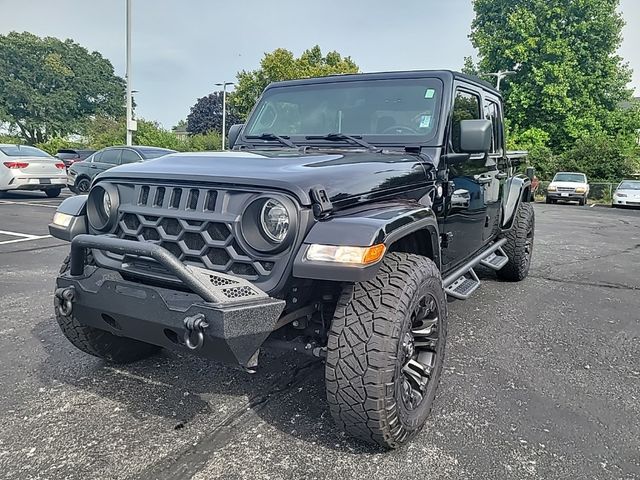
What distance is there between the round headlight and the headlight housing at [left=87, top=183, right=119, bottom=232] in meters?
0.86

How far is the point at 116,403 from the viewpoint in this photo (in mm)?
2809

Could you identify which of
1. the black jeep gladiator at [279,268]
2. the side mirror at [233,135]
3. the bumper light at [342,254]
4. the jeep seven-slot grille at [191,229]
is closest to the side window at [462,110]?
the black jeep gladiator at [279,268]

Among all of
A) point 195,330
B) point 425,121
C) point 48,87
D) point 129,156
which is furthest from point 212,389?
point 48,87

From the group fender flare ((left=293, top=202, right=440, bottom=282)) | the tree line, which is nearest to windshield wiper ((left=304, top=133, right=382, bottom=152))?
fender flare ((left=293, top=202, right=440, bottom=282))

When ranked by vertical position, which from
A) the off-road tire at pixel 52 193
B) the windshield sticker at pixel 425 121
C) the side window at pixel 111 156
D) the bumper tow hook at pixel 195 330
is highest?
the windshield sticker at pixel 425 121

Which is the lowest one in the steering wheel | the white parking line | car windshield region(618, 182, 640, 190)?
the white parking line

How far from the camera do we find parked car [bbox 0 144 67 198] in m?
12.5

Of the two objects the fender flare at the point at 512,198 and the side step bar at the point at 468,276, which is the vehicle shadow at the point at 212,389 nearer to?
the side step bar at the point at 468,276

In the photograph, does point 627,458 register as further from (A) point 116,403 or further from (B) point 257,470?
(A) point 116,403

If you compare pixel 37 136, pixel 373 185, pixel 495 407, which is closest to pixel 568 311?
pixel 495 407

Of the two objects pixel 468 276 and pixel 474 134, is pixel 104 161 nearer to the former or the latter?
pixel 468 276

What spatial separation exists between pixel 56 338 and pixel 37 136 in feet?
182

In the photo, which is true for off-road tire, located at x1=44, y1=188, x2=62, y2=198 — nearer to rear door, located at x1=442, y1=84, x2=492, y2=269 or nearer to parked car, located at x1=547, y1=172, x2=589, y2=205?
rear door, located at x1=442, y1=84, x2=492, y2=269

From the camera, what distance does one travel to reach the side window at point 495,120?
461 cm
